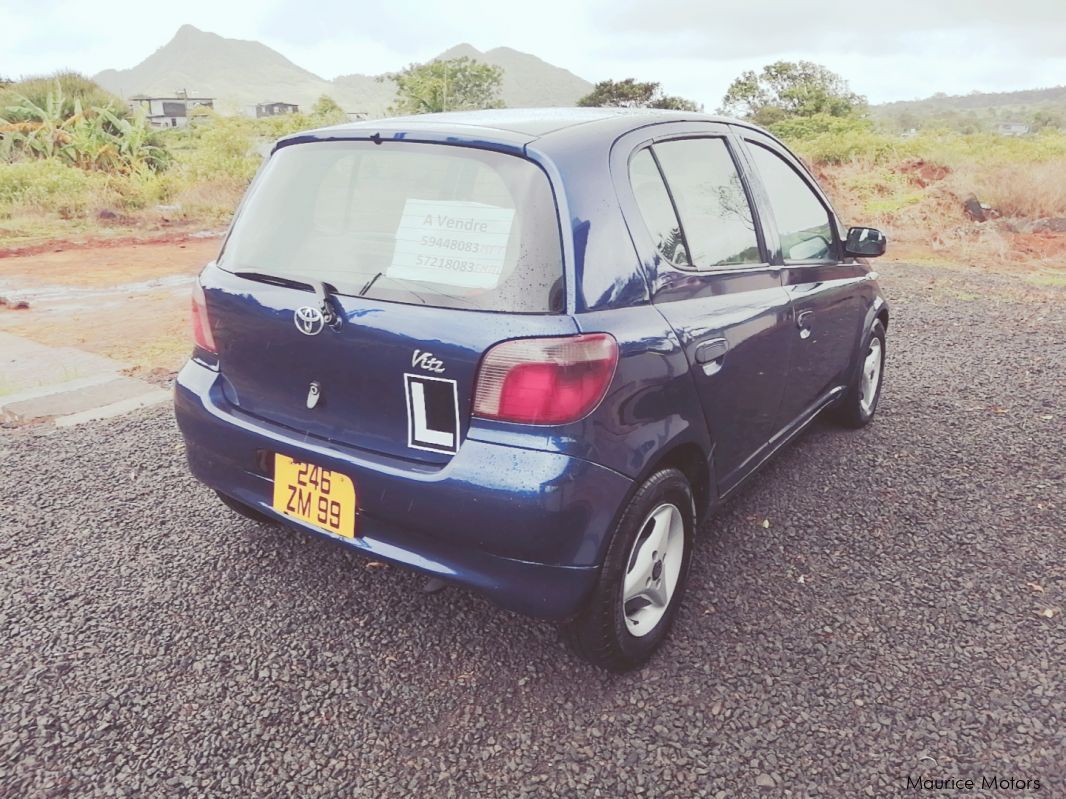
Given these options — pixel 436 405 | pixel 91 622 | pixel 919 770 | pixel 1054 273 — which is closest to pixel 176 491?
pixel 91 622

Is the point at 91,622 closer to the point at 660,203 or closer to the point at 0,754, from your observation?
the point at 0,754

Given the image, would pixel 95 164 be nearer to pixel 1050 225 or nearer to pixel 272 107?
pixel 1050 225

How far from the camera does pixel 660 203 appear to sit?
2.39 meters

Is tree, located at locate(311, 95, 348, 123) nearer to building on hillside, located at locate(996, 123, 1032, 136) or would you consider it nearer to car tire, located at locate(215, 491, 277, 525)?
car tire, located at locate(215, 491, 277, 525)

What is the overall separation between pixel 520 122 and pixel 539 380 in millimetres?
901

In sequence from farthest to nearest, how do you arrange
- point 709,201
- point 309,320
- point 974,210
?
1. point 974,210
2. point 709,201
3. point 309,320

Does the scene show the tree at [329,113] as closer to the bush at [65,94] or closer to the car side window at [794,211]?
the bush at [65,94]

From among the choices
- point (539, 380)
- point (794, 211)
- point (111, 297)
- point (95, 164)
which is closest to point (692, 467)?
point (539, 380)

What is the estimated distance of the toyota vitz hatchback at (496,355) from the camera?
6.36 feet

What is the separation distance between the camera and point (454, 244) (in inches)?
82.0

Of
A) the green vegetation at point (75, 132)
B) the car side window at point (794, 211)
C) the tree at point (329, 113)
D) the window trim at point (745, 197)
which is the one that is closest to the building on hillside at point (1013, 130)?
the tree at point (329, 113)

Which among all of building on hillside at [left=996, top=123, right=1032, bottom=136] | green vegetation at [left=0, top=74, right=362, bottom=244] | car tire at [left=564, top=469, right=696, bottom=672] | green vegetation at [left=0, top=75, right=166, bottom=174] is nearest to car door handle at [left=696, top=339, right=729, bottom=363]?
car tire at [left=564, top=469, right=696, bottom=672]

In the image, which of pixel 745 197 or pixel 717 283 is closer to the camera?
pixel 717 283

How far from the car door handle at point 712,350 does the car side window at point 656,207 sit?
0.88ft
